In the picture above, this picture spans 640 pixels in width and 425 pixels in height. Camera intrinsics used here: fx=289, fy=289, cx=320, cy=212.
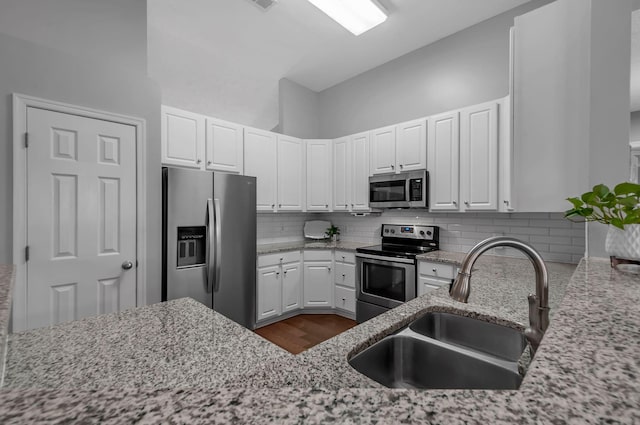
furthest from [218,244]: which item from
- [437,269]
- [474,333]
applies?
[474,333]

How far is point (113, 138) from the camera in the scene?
2.31 meters

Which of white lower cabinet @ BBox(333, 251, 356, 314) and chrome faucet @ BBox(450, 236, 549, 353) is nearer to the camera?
chrome faucet @ BBox(450, 236, 549, 353)

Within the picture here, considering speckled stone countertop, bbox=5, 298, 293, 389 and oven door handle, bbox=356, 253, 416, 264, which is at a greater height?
speckled stone countertop, bbox=5, 298, 293, 389

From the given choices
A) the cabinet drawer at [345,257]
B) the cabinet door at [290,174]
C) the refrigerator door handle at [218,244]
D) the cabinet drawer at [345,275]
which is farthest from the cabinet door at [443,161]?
the refrigerator door handle at [218,244]

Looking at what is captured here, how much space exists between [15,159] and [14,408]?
2.47 metres

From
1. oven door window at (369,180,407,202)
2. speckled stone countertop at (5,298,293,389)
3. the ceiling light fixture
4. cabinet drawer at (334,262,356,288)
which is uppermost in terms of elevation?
the ceiling light fixture

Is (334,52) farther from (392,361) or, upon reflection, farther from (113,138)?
(392,361)

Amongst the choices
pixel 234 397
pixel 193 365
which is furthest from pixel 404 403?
pixel 193 365

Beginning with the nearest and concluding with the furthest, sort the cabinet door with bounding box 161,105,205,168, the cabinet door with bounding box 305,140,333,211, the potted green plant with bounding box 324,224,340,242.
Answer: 1. the cabinet door with bounding box 161,105,205,168
2. the cabinet door with bounding box 305,140,333,211
3. the potted green plant with bounding box 324,224,340,242

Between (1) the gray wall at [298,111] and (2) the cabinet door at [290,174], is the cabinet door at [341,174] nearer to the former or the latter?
(2) the cabinet door at [290,174]

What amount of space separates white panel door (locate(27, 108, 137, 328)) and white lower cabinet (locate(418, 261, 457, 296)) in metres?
2.60

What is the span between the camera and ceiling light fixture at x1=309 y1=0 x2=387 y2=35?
105 inches

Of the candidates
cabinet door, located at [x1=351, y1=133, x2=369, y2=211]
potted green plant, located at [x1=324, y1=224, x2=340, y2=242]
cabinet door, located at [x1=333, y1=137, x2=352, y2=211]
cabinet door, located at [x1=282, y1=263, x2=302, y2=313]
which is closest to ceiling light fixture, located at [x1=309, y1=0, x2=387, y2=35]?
cabinet door, located at [x1=351, y1=133, x2=369, y2=211]

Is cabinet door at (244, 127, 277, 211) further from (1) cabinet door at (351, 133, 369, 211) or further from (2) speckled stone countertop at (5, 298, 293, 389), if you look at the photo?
(2) speckled stone countertop at (5, 298, 293, 389)
